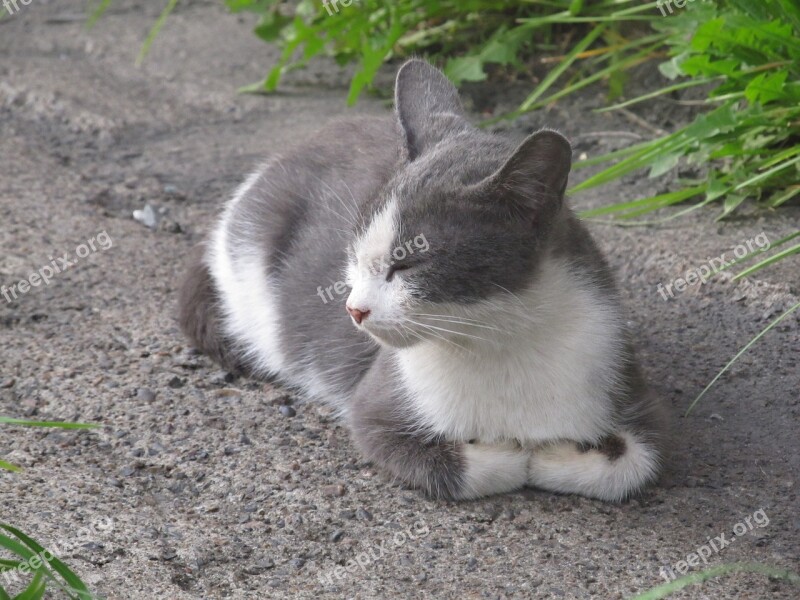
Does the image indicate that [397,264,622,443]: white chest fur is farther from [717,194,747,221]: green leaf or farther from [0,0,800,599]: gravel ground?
[717,194,747,221]: green leaf

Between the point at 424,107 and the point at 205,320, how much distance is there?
47.3 inches

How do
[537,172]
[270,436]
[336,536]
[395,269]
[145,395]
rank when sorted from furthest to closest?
[145,395]
[270,436]
[336,536]
[395,269]
[537,172]

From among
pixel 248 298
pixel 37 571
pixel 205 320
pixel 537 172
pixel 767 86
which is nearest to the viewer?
pixel 37 571

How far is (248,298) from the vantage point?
3.73 metres

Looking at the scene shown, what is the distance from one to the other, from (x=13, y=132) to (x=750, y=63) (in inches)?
140

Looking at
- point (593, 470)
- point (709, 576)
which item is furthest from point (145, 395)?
point (709, 576)

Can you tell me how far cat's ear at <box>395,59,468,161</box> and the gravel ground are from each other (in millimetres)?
957

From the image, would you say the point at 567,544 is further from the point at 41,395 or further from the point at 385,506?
the point at 41,395

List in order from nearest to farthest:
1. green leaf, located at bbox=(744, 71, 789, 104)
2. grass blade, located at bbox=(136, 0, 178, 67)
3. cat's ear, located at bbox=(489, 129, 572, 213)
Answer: cat's ear, located at bbox=(489, 129, 572, 213) → green leaf, located at bbox=(744, 71, 789, 104) → grass blade, located at bbox=(136, 0, 178, 67)

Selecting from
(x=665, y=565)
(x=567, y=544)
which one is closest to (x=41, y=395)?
(x=567, y=544)

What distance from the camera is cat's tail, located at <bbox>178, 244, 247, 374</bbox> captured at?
3584mm

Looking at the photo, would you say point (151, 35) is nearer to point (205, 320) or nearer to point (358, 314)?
point (205, 320)

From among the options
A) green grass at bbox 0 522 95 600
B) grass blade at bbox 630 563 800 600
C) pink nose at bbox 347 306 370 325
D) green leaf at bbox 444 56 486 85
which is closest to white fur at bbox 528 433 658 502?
grass blade at bbox 630 563 800 600

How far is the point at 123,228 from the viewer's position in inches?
172
